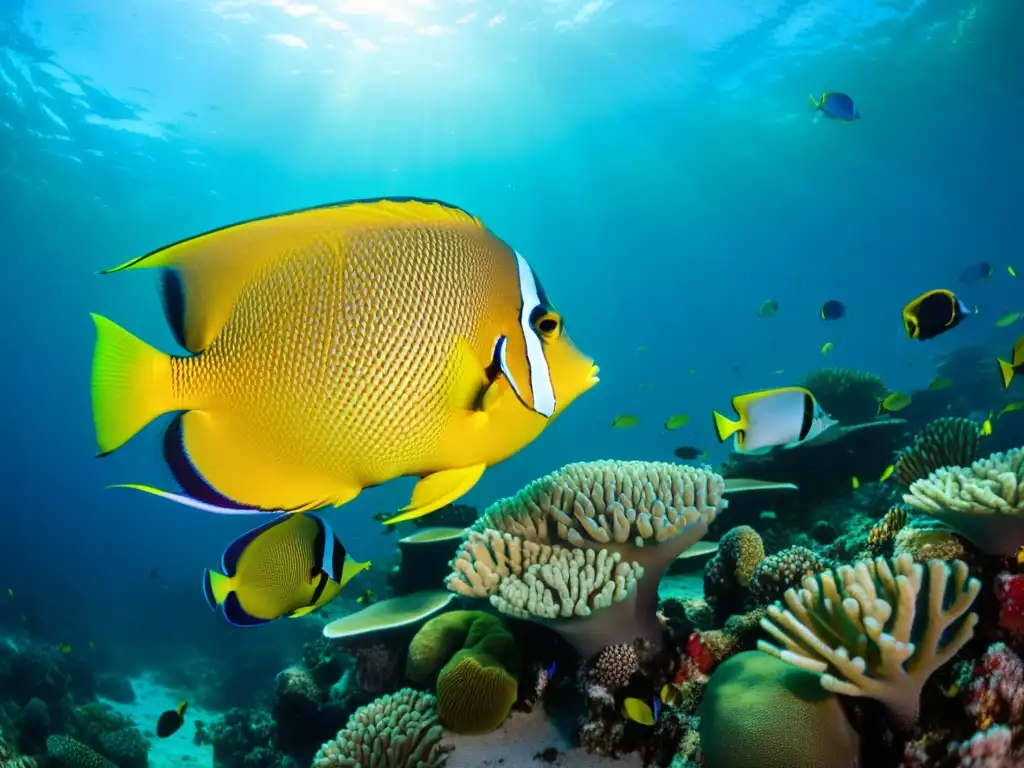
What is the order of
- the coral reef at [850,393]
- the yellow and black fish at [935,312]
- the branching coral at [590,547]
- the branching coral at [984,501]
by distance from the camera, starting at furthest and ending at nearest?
the coral reef at [850,393] < the yellow and black fish at [935,312] < the branching coral at [590,547] < the branching coral at [984,501]

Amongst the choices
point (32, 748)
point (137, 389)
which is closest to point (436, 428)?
point (137, 389)

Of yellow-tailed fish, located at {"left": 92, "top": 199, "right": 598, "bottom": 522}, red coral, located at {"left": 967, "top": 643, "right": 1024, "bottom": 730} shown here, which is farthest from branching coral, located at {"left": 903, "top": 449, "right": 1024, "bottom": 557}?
yellow-tailed fish, located at {"left": 92, "top": 199, "right": 598, "bottom": 522}

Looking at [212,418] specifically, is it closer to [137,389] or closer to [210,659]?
[137,389]

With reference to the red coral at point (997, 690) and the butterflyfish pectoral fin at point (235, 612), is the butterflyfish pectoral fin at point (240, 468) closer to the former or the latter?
the butterflyfish pectoral fin at point (235, 612)

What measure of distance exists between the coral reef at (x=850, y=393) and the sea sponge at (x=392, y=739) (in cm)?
849

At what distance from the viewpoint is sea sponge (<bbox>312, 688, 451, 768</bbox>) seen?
2.88 m

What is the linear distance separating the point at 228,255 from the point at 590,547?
238 centimetres

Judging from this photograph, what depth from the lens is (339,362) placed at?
1047 millimetres

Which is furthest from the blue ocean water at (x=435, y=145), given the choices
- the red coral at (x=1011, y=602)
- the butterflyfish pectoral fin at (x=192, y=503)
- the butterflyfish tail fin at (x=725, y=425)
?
the butterflyfish tail fin at (x=725, y=425)

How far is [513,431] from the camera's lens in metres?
1.16

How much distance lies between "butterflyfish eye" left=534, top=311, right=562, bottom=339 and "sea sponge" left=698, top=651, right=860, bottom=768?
5.90 feet

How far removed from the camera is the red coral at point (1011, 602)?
213 centimetres

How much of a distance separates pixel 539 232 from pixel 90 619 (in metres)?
48.9

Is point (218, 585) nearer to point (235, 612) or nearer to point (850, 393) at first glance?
point (235, 612)
